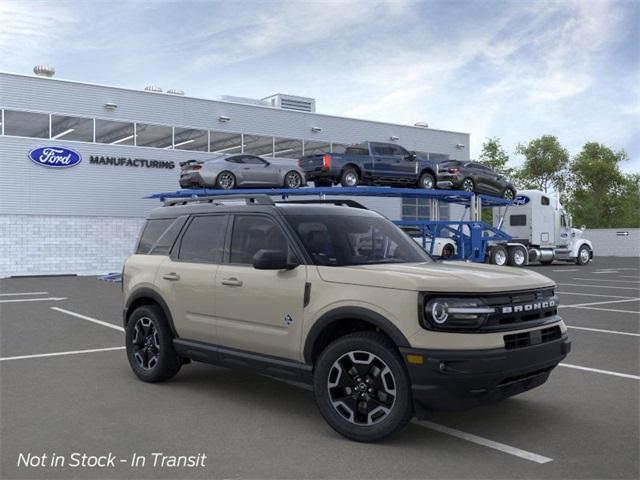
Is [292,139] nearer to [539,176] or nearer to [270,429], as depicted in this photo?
[270,429]

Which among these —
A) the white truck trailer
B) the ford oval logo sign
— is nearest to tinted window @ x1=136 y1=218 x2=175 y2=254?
the ford oval logo sign

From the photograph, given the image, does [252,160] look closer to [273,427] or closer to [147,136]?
[147,136]

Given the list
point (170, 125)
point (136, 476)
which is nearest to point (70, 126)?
point (170, 125)

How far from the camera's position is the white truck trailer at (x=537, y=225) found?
31562 millimetres

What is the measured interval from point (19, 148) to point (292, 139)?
13.2 meters

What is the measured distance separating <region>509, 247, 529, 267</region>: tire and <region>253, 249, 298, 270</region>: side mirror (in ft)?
85.8

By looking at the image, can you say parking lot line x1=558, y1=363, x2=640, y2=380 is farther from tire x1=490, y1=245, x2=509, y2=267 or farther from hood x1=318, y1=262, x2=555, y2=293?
tire x1=490, y1=245, x2=509, y2=267

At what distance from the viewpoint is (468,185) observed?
26125 mm

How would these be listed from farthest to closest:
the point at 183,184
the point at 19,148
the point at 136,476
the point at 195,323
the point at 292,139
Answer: the point at 292,139 → the point at 19,148 → the point at 183,184 → the point at 195,323 → the point at 136,476

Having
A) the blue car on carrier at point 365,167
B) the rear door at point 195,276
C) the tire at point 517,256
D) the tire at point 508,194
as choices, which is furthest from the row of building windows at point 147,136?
the rear door at point 195,276

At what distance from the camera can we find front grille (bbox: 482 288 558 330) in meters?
4.69

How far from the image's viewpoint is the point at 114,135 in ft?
95.2

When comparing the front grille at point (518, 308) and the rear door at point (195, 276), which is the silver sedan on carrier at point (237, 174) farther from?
the front grille at point (518, 308)

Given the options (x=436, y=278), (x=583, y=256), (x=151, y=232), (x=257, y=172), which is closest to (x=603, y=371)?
(x=436, y=278)
